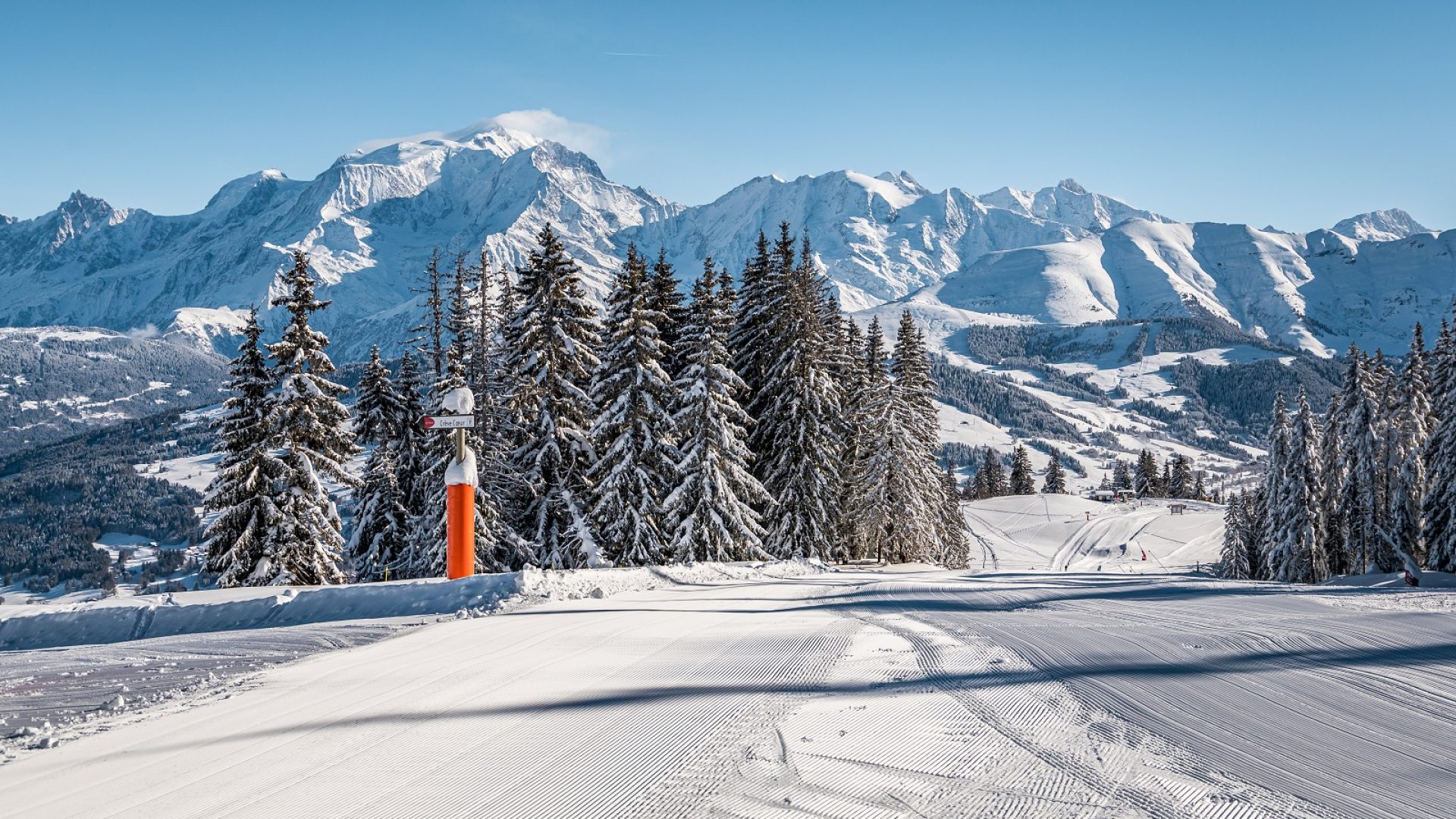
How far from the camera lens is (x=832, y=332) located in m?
40.2

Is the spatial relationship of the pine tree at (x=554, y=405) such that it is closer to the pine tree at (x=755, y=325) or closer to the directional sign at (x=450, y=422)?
the pine tree at (x=755, y=325)

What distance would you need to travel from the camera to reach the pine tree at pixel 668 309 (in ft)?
105

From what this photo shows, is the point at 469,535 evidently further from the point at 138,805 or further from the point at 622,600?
the point at 138,805

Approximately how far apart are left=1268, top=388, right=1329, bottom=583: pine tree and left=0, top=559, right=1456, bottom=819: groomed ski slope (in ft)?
121

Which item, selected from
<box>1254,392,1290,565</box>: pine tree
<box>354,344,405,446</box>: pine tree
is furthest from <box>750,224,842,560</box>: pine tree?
<box>1254,392,1290,565</box>: pine tree

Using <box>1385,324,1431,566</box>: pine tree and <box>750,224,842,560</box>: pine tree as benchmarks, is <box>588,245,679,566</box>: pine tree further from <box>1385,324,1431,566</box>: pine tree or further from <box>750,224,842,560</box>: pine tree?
<box>1385,324,1431,566</box>: pine tree

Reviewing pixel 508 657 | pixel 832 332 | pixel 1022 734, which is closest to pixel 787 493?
pixel 832 332

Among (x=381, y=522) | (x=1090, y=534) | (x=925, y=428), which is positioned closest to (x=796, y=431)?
(x=925, y=428)

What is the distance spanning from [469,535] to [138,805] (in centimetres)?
982

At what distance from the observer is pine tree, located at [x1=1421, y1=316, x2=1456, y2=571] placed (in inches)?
1158

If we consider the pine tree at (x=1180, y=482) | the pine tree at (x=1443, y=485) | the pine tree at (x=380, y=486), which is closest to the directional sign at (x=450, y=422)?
the pine tree at (x=380, y=486)

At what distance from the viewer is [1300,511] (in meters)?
38.6

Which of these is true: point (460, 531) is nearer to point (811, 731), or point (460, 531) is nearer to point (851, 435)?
point (811, 731)

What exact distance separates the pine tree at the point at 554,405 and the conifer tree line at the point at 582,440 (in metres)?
0.07
